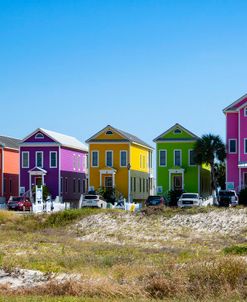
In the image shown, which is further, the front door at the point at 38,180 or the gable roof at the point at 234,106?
the front door at the point at 38,180

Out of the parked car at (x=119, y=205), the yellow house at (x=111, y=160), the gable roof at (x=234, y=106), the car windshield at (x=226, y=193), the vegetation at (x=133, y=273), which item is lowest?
the vegetation at (x=133, y=273)

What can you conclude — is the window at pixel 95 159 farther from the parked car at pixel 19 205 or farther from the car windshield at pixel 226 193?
the car windshield at pixel 226 193

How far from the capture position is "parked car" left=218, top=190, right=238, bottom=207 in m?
58.7

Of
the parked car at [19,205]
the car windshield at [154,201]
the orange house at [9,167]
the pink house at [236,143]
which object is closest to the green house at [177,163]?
the pink house at [236,143]

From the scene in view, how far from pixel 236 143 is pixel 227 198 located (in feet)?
31.5

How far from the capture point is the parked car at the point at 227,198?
58.7 m

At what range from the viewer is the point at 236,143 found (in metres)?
67.6

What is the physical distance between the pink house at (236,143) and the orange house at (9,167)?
24.4m

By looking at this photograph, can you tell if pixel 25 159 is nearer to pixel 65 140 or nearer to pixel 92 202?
pixel 65 140

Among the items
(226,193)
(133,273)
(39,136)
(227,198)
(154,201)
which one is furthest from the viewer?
(39,136)

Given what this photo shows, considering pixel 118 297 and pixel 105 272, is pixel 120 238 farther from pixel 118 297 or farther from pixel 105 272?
pixel 118 297

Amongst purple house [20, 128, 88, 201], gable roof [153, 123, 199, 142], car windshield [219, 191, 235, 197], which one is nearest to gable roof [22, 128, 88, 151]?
purple house [20, 128, 88, 201]

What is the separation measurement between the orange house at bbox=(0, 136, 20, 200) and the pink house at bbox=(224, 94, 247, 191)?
2442 centimetres

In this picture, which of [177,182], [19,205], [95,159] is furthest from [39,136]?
[177,182]
